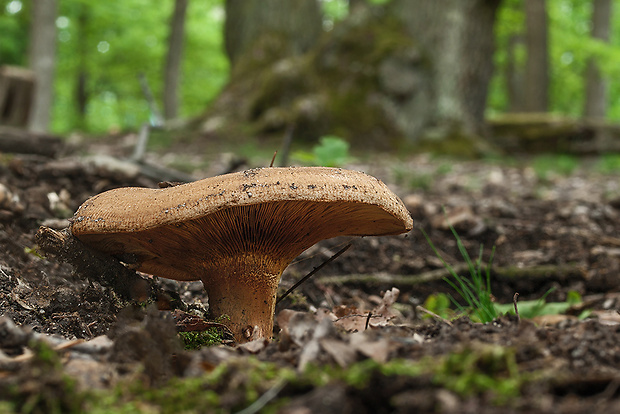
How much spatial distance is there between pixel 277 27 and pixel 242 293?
10913 mm

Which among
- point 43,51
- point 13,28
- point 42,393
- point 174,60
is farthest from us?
point 13,28

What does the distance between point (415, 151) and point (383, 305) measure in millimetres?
7547

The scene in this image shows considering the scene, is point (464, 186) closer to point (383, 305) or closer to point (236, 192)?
point (383, 305)

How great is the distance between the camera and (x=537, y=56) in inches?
554

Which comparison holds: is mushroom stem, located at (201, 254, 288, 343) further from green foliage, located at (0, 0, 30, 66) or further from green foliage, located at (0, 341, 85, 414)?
green foliage, located at (0, 0, 30, 66)

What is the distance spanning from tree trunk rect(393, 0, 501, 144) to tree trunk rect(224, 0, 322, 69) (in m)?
2.66

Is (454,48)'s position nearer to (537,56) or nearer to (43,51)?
(537,56)

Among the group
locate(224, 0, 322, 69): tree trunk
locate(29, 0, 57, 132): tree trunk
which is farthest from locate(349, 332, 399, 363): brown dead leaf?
locate(224, 0, 322, 69): tree trunk

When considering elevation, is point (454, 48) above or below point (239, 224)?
above

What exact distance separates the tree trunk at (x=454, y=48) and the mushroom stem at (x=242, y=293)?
322 inches

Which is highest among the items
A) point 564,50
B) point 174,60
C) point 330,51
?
point 564,50

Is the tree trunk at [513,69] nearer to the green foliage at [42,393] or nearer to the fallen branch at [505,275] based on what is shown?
the fallen branch at [505,275]

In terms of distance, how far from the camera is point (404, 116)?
9828 mm

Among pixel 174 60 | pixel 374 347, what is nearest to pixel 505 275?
pixel 374 347
